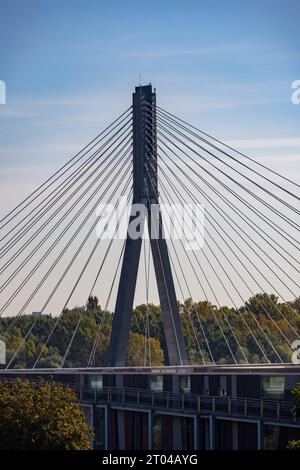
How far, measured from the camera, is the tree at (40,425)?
42812mm

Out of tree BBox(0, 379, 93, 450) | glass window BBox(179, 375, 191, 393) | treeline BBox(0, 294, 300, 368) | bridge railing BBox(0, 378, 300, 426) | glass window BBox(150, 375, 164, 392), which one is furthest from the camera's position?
treeline BBox(0, 294, 300, 368)

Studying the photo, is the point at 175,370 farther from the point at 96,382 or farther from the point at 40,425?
the point at 40,425

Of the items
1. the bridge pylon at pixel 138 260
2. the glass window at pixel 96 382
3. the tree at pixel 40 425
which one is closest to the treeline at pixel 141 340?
the bridge pylon at pixel 138 260

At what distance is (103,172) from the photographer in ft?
193

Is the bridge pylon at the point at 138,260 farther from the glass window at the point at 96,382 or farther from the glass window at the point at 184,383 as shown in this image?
the glass window at the point at 184,383

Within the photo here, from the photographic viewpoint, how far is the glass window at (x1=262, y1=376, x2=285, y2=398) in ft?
157

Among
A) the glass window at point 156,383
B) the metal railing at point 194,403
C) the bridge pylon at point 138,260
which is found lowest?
the metal railing at point 194,403

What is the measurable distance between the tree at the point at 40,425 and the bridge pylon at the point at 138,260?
12.5 m

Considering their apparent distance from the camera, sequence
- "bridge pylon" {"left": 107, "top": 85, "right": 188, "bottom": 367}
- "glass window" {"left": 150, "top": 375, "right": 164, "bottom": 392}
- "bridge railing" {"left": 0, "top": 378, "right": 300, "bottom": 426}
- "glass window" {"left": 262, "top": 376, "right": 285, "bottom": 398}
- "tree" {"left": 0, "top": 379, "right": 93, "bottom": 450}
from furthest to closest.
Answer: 1. "bridge pylon" {"left": 107, "top": 85, "right": 188, "bottom": 367}
2. "glass window" {"left": 150, "top": 375, "right": 164, "bottom": 392}
3. "glass window" {"left": 262, "top": 376, "right": 285, "bottom": 398}
4. "bridge railing" {"left": 0, "top": 378, "right": 300, "bottom": 426}
5. "tree" {"left": 0, "top": 379, "right": 93, "bottom": 450}

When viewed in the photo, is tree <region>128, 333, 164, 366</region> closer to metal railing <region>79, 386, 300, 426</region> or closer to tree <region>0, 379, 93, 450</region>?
metal railing <region>79, 386, 300, 426</region>

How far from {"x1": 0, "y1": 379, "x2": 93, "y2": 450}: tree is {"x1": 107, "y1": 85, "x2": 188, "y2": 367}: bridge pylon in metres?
12.5

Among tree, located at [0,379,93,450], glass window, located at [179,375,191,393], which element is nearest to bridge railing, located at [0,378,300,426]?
glass window, located at [179,375,191,393]

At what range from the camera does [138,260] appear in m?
56.8
